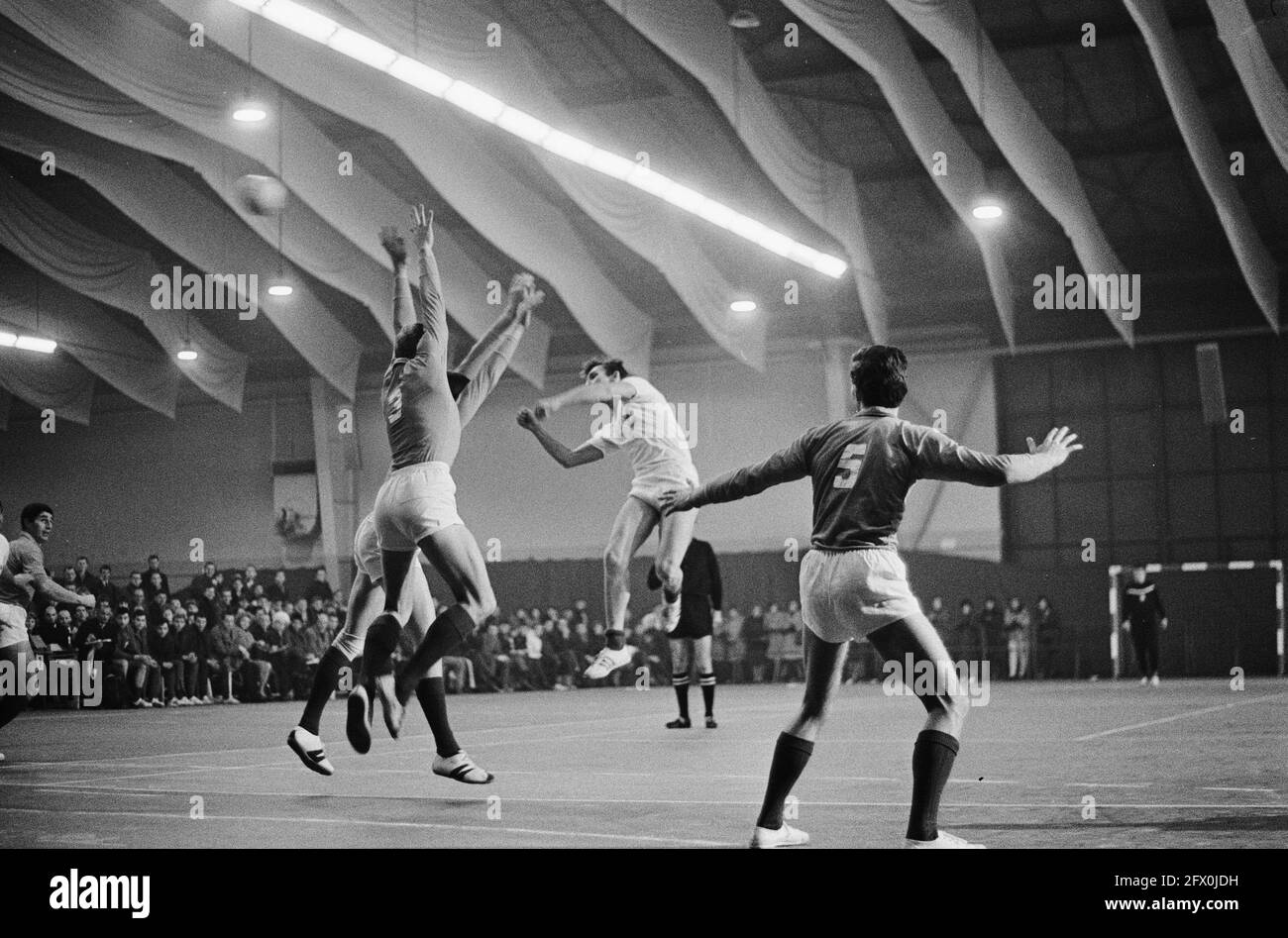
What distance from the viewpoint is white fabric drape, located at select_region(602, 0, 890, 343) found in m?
19.1

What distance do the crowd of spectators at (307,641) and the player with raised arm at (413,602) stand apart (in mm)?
9264

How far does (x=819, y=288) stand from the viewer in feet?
100

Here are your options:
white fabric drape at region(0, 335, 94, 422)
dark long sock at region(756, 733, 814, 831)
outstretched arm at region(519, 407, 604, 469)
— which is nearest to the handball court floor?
dark long sock at region(756, 733, 814, 831)

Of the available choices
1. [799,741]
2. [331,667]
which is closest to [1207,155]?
[331,667]

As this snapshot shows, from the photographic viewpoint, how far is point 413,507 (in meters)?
7.69

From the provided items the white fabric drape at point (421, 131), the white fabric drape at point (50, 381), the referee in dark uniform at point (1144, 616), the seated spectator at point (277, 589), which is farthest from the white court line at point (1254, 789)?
the white fabric drape at point (50, 381)

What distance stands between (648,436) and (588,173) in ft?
45.4

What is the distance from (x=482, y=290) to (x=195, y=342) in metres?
6.83

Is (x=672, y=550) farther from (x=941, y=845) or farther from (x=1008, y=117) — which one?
(x=1008, y=117)

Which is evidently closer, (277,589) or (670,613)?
(670,613)

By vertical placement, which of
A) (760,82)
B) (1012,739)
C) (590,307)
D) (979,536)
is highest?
(760,82)

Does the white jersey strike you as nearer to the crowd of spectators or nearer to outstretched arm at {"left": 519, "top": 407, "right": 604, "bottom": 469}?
outstretched arm at {"left": 519, "top": 407, "right": 604, "bottom": 469}
